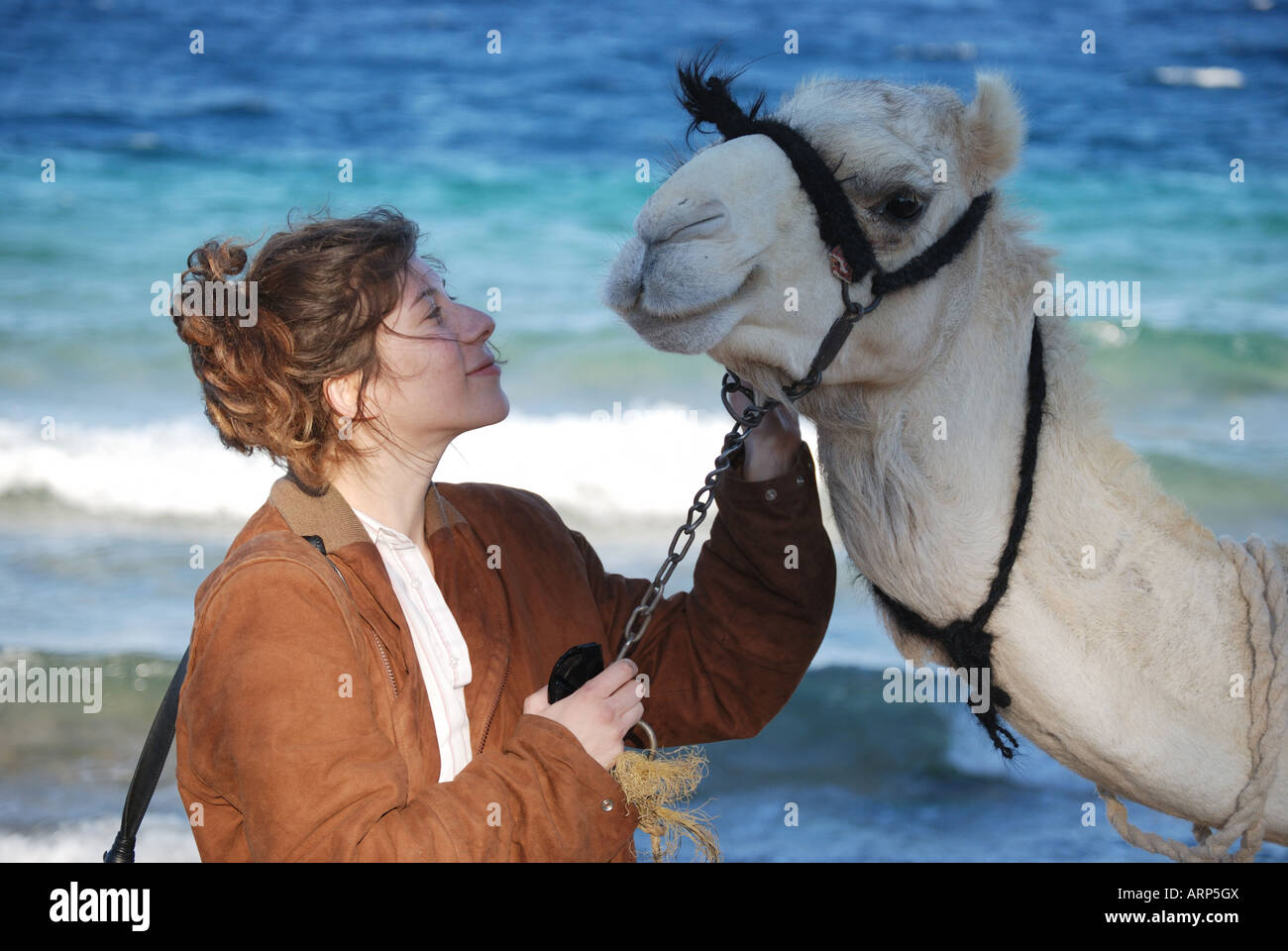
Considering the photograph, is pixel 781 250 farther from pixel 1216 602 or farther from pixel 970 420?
pixel 1216 602

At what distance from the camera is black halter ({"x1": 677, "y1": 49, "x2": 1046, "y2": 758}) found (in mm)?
1979

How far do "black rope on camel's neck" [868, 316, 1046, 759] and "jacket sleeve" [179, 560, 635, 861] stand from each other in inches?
25.4

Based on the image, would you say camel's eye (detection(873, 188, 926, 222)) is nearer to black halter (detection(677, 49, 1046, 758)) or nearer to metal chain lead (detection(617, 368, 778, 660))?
black halter (detection(677, 49, 1046, 758))

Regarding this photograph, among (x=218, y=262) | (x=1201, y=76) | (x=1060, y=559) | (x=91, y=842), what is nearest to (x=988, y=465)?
(x=1060, y=559)

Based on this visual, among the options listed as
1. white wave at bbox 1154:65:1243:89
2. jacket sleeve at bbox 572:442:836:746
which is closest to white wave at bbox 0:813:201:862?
jacket sleeve at bbox 572:442:836:746

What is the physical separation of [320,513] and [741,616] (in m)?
0.84

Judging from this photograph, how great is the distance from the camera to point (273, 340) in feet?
6.55

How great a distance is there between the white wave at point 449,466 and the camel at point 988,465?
5406mm

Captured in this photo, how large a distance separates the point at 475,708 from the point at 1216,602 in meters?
1.27

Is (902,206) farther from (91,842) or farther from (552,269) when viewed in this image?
(552,269)

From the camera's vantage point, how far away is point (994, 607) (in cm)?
203

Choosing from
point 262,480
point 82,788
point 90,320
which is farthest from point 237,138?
point 82,788

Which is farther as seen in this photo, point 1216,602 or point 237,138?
point 237,138

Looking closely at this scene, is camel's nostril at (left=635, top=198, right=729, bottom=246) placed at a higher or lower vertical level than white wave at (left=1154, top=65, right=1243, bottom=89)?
lower
